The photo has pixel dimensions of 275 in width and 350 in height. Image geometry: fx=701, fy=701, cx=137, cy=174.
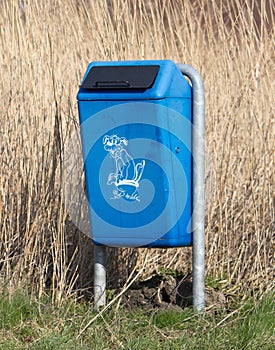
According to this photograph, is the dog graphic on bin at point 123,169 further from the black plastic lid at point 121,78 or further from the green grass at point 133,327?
the green grass at point 133,327

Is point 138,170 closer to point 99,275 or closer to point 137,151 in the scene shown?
point 137,151

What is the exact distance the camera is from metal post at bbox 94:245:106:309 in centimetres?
349

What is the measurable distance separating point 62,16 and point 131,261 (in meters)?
1.61

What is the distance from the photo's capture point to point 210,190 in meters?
4.10

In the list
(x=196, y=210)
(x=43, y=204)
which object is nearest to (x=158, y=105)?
(x=196, y=210)

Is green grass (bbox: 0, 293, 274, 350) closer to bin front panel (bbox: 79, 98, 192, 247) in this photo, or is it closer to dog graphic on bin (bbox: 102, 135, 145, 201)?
bin front panel (bbox: 79, 98, 192, 247)

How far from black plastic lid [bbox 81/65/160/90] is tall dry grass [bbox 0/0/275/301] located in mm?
559

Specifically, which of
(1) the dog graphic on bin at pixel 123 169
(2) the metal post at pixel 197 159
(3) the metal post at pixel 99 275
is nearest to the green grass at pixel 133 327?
(3) the metal post at pixel 99 275

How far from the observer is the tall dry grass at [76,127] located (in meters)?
3.86

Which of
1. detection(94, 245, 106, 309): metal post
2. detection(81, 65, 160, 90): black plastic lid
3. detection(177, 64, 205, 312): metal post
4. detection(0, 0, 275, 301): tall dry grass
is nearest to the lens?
detection(81, 65, 160, 90): black plastic lid

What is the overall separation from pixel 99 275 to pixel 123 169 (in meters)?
0.63

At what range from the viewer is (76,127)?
378 cm

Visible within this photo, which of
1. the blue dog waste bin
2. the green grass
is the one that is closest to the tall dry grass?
the green grass

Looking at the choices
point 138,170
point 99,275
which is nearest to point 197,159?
point 138,170
